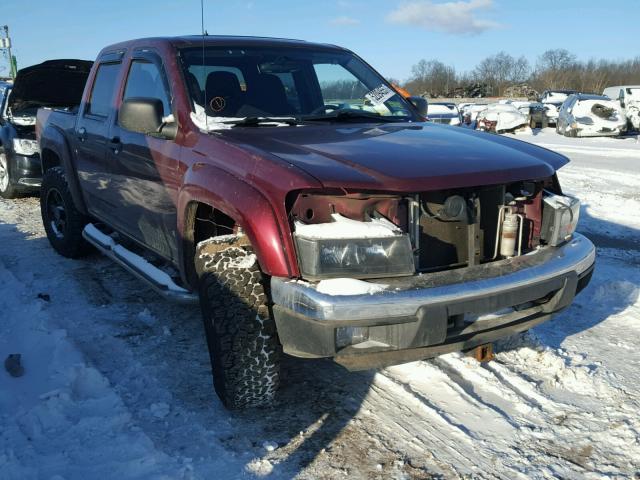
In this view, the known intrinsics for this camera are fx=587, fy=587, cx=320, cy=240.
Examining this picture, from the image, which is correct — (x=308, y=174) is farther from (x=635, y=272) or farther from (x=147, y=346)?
(x=635, y=272)

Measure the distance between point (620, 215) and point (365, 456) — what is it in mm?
5956

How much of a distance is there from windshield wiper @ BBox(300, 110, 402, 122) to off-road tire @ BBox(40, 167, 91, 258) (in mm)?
2760

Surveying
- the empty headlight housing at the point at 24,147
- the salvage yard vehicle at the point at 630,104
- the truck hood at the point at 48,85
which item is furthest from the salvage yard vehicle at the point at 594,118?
the empty headlight housing at the point at 24,147

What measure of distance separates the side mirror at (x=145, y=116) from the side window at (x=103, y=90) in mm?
1214

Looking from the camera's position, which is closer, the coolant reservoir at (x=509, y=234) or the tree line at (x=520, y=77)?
the coolant reservoir at (x=509, y=234)

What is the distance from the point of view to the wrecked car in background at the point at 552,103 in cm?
2331

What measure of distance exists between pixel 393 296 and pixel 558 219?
124 cm

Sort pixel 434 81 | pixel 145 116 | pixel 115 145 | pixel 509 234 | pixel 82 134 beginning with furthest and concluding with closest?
pixel 434 81, pixel 82 134, pixel 115 145, pixel 145 116, pixel 509 234

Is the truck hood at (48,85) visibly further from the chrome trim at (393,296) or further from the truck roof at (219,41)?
the chrome trim at (393,296)

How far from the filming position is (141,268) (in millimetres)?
4023

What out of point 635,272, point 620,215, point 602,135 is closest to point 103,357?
point 635,272

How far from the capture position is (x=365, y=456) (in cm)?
266

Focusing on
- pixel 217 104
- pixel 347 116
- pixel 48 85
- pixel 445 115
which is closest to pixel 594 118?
pixel 445 115

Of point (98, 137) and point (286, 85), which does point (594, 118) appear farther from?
point (98, 137)
